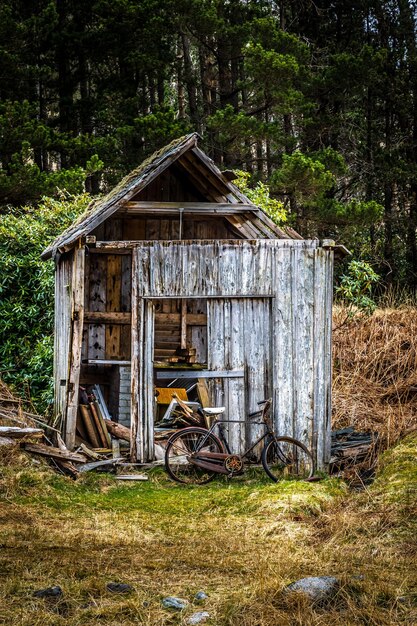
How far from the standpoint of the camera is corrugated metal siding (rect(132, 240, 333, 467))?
12117 millimetres

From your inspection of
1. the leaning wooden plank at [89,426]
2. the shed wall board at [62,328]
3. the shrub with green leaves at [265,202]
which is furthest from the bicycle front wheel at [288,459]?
the shrub with green leaves at [265,202]

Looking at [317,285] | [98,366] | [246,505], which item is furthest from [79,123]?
[246,505]

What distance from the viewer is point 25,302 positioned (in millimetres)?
17891

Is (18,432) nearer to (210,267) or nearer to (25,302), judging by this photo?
(210,267)

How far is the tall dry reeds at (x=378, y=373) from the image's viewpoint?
47.3ft

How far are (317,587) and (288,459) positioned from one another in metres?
5.87

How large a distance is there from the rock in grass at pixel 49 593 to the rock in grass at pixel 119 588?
14.3 inches

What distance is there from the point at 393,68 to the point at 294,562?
26.1 m

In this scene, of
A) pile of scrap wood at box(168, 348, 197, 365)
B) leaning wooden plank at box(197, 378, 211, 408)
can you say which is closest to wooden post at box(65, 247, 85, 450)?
leaning wooden plank at box(197, 378, 211, 408)

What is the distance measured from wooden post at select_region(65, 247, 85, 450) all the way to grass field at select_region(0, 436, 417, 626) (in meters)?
1.15

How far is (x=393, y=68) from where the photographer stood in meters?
30.1

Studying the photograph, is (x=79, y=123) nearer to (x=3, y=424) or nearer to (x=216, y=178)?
(x=216, y=178)

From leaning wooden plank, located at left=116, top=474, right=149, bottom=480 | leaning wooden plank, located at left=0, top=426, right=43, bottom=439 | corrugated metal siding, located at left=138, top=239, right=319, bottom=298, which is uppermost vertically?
corrugated metal siding, located at left=138, top=239, right=319, bottom=298

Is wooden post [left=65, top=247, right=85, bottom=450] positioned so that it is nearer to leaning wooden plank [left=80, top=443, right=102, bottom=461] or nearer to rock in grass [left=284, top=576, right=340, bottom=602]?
leaning wooden plank [left=80, top=443, right=102, bottom=461]
